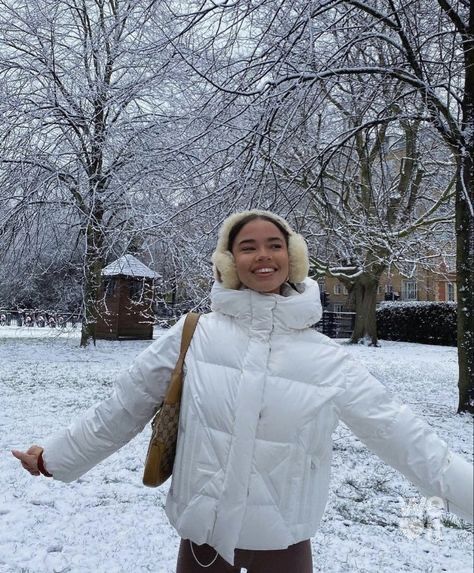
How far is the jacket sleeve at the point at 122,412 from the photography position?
4.96 ft

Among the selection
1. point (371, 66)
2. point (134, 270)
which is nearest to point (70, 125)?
point (134, 270)

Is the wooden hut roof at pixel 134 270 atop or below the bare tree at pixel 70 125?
below

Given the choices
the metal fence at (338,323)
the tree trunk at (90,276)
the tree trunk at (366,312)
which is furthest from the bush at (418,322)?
the tree trunk at (90,276)

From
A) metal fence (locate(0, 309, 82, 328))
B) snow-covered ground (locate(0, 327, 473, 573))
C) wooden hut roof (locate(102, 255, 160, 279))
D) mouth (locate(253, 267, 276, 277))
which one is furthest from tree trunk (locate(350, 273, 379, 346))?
mouth (locate(253, 267, 276, 277))

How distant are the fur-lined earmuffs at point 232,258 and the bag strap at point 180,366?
148 mm

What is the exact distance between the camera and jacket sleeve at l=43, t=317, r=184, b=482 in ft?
4.96

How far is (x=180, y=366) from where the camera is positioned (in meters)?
1.48

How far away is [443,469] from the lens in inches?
49.6

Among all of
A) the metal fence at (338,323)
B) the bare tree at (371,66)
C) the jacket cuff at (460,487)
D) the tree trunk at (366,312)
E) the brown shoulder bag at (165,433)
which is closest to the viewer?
the jacket cuff at (460,487)

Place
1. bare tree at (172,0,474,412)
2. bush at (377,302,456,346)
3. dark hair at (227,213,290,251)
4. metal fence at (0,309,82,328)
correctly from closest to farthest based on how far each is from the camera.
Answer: dark hair at (227,213,290,251) < bare tree at (172,0,474,412) < bush at (377,302,456,346) < metal fence at (0,309,82,328)

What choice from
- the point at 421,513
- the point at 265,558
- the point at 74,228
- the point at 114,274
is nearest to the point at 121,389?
the point at 265,558

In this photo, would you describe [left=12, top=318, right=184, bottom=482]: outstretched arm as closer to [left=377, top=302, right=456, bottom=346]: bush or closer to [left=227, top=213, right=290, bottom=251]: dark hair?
[left=227, top=213, right=290, bottom=251]: dark hair

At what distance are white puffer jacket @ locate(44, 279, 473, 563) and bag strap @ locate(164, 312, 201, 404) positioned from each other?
0.06 feet

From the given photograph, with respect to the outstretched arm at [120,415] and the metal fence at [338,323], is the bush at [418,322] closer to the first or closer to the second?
the metal fence at [338,323]
